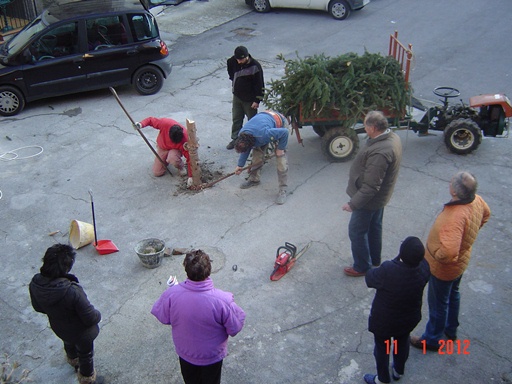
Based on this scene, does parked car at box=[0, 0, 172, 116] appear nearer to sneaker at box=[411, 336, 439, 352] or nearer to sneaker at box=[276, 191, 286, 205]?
sneaker at box=[276, 191, 286, 205]

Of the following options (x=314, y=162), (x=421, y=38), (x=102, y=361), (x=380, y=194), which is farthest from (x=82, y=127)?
(x=421, y=38)

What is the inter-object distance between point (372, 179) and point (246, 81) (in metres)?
3.70

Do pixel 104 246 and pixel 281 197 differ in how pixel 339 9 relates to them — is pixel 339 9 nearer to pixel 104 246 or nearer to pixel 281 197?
pixel 281 197

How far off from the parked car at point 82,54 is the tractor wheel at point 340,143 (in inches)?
173

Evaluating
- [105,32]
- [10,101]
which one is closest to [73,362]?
[10,101]

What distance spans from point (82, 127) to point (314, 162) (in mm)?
4323

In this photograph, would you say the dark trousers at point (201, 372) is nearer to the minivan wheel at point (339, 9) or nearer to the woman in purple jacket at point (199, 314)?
the woman in purple jacket at point (199, 314)

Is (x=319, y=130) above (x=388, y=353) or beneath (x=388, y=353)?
above

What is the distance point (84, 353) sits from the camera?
457 cm

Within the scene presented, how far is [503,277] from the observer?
19.1 ft

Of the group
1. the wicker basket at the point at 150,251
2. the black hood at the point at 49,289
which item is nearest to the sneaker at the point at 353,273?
the wicker basket at the point at 150,251

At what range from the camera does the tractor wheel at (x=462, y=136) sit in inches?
315

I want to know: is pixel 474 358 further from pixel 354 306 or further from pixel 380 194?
pixel 380 194

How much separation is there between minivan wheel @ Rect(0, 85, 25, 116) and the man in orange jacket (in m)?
8.38
